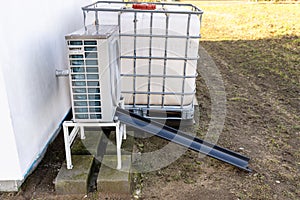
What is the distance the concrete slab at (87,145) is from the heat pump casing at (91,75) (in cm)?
43

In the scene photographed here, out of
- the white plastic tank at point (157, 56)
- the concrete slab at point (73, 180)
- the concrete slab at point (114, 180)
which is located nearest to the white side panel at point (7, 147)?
the concrete slab at point (73, 180)

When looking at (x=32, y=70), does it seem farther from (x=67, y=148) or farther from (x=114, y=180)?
(x=114, y=180)

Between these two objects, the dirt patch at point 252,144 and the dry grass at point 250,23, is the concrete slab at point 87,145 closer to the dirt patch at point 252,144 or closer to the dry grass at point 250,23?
the dirt patch at point 252,144

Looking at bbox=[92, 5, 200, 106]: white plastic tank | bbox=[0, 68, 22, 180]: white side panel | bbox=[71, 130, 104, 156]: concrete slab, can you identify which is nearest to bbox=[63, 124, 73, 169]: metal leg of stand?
bbox=[71, 130, 104, 156]: concrete slab

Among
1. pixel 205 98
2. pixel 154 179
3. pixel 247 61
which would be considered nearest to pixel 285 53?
pixel 247 61

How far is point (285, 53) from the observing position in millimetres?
5867

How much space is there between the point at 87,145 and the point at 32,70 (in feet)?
2.49

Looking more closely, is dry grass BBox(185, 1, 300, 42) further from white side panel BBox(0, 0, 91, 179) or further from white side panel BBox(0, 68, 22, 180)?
white side panel BBox(0, 68, 22, 180)

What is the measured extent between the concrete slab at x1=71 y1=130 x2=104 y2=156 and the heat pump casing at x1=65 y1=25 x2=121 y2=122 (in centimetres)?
43

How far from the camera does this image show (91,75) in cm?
188

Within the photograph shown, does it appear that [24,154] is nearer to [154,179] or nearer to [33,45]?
[33,45]

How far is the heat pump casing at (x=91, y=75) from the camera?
1.81m

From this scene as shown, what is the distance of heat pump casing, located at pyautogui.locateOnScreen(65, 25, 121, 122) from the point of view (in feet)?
5.93

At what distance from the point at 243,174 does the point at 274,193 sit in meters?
0.28
